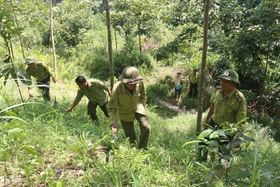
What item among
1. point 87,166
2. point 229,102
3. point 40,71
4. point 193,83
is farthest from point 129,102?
point 193,83

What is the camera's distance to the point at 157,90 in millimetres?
11469

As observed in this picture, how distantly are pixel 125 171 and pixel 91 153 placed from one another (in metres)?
0.47

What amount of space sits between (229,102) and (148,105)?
6.84 metres

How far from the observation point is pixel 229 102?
332 centimetres

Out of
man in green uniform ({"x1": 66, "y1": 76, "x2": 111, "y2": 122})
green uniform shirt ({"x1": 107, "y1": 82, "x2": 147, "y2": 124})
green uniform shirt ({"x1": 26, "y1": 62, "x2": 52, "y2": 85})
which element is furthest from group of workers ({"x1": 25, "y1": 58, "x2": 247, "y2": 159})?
green uniform shirt ({"x1": 26, "y1": 62, "x2": 52, "y2": 85})

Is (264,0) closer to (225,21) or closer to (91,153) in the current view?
(225,21)

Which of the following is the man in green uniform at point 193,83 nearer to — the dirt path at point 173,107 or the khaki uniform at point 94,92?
the dirt path at point 173,107

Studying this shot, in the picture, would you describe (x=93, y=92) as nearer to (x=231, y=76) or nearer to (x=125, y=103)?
(x=125, y=103)

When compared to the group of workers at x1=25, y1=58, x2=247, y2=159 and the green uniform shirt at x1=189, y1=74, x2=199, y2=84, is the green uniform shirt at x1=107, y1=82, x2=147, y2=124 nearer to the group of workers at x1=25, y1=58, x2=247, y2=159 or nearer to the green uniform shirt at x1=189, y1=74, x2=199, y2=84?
the group of workers at x1=25, y1=58, x2=247, y2=159

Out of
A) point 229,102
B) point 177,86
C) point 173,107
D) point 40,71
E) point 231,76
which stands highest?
point 231,76

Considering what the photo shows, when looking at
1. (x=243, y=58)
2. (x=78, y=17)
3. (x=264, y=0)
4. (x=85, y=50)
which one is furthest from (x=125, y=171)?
(x=78, y=17)

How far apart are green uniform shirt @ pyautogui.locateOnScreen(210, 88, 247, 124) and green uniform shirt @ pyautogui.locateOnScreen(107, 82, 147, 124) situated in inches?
43.7

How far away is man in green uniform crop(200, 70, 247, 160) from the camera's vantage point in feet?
10.4

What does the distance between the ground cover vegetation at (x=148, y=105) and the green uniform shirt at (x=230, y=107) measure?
34 cm
